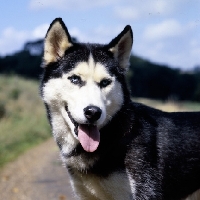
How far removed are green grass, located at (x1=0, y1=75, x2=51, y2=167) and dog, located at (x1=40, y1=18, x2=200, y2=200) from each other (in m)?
3.70

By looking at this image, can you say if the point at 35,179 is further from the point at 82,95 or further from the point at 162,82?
the point at 162,82

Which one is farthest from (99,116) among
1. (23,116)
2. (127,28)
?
(23,116)

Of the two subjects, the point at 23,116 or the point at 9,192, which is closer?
the point at 9,192

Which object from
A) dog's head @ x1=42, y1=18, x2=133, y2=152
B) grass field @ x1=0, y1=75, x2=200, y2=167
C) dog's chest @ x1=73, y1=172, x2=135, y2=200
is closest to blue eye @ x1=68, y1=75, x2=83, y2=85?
dog's head @ x1=42, y1=18, x2=133, y2=152

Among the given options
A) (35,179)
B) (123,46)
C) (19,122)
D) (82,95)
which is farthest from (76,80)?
(19,122)

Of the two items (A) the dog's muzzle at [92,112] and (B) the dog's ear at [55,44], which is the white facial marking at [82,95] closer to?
(A) the dog's muzzle at [92,112]

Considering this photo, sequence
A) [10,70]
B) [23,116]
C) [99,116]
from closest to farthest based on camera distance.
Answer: [99,116]
[23,116]
[10,70]

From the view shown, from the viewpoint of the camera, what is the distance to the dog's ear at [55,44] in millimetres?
5078

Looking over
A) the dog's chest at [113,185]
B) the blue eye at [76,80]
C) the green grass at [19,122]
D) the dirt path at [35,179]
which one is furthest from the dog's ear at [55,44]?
the green grass at [19,122]

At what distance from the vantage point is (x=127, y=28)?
16.8 feet

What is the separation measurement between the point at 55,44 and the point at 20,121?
11498 mm

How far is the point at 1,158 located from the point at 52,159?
3.95ft

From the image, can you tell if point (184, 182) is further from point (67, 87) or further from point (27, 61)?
point (27, 61)

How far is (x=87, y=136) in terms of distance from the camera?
4879mm
